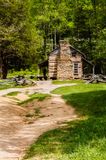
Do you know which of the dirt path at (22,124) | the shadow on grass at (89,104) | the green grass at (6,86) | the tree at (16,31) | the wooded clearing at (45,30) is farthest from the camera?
the wooded clearing at (45,30)

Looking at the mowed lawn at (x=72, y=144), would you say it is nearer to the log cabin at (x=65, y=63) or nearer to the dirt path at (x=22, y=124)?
the dirt path at (x=22, y=124)

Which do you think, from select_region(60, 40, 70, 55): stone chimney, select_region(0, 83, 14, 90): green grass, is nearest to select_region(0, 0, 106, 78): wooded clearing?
select_region(60, 40, 70, 55): stone chimney

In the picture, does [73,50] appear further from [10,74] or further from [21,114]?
[21,114]

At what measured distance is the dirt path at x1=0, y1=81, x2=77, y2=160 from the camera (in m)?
15.6

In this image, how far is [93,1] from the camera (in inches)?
3484

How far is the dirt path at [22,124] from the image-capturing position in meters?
15.6

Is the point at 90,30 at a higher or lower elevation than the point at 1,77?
higher

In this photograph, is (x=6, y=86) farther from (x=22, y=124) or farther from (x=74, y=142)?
(x=74, y=142)

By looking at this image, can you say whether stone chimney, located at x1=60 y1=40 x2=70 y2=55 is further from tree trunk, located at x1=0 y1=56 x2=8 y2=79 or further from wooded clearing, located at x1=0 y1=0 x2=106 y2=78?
tree trunk, located at x1=0 y1=56 x2=8 y2=79

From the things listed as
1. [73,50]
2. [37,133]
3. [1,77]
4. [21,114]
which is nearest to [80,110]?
[21,114]

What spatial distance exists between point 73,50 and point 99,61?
463 inches

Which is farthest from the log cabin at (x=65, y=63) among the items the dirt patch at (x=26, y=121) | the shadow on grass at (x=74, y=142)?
the shadow on grass at (x=74, y=142)

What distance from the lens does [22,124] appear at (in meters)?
23.3

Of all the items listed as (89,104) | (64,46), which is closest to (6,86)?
(64,46)
